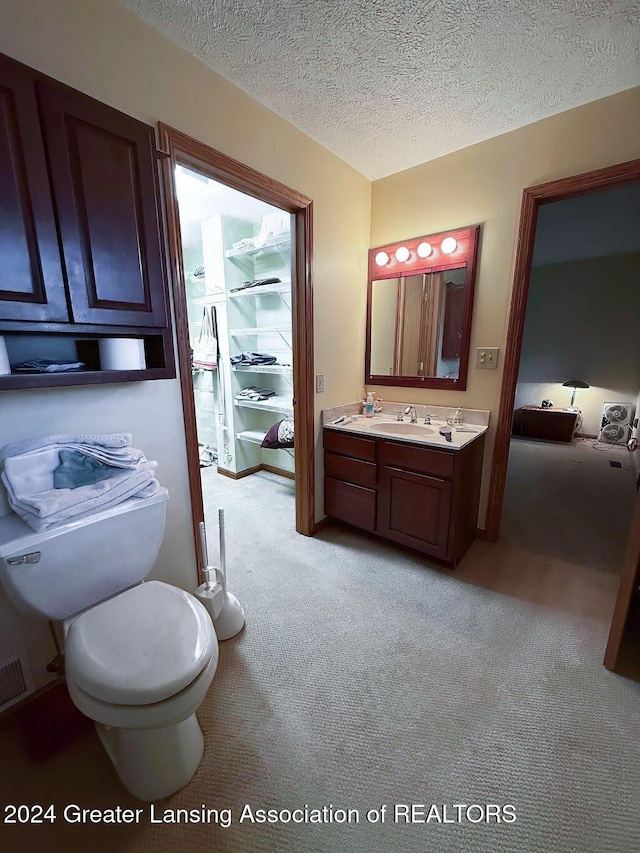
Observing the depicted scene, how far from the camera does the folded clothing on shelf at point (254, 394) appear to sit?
3.36 metres

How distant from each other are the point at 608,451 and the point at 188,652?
557 centimetres

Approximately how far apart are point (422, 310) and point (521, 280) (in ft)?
2.05

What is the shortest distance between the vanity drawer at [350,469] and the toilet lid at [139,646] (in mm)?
1352

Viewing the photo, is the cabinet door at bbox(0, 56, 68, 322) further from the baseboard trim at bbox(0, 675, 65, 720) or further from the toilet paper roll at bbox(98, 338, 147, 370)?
the baseboard trim at bbox(0, 675, 65, 720)

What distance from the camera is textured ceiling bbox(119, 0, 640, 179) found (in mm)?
1234

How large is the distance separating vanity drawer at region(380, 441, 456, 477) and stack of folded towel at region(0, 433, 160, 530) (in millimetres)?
1348

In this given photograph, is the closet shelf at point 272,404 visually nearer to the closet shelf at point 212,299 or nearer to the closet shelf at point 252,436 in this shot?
the closet shelf at point 252,436

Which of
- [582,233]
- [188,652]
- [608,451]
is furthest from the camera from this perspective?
[608,451]

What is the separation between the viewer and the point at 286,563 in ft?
7.07

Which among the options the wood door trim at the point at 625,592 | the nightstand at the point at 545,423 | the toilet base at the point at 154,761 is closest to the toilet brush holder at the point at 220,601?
the toilet base at the point at 154,761

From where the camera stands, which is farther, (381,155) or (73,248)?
(381,155)

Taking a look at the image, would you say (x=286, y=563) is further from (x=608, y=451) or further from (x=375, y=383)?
(x=608, y=451)

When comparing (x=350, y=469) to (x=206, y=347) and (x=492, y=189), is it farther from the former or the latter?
(x=206, y=347)

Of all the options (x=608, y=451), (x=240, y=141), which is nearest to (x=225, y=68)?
(x=240, y=141)
